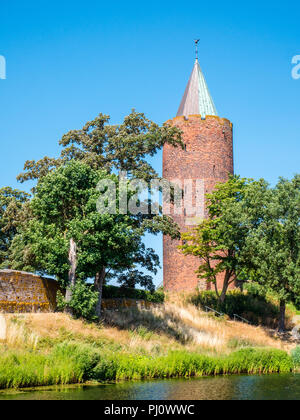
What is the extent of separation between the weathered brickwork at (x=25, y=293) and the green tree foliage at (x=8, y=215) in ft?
42.3

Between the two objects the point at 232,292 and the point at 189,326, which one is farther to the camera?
the point at 232,292

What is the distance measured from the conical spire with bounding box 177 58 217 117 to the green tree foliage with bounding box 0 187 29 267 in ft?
51.3

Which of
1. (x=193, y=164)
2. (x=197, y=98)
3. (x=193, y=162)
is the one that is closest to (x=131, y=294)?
(x=193, y=164)

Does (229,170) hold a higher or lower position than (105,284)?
higher

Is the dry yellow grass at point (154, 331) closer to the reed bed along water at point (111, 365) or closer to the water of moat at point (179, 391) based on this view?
the reed bed along water at point (111, 365)

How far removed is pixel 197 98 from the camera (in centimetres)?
4331

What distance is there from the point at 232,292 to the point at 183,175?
32.6ft

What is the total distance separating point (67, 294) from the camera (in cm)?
2131

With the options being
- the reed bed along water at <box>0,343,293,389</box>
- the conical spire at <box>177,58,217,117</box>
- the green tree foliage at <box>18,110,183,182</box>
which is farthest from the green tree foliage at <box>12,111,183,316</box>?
the conical spire at <box>177,58,217,117</box>

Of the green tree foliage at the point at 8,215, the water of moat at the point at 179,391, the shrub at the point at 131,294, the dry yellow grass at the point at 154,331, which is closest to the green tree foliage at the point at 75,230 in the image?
the dry yellow grass at the point at 154,331

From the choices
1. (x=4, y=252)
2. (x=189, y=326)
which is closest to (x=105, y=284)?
(x=189, y=326)

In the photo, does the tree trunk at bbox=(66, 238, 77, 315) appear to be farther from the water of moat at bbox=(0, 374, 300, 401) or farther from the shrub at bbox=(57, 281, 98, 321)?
the water of moat at bbox=(0, 374, 300, 401)

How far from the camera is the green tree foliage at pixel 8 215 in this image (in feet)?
113
